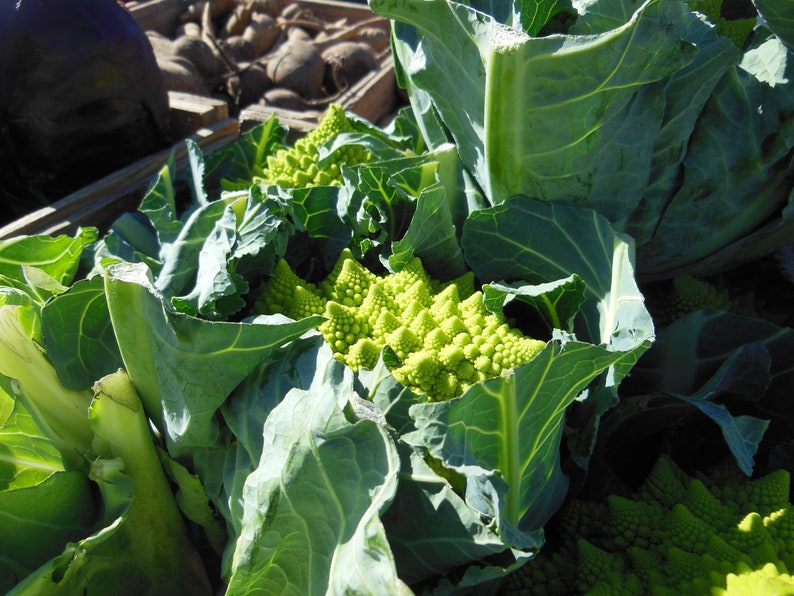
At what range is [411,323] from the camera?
Result: 3.46 ft

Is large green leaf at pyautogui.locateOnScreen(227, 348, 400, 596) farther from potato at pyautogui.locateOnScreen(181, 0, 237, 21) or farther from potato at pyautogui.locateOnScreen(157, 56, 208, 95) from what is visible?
potato at pyautogui.locateOnScreen(181, 0, 237, 21)

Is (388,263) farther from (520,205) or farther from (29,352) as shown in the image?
(29,352)

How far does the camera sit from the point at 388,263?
3.86ft

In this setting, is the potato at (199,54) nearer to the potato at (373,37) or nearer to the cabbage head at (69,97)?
the potato at (373,37)

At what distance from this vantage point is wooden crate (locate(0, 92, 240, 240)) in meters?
1.43

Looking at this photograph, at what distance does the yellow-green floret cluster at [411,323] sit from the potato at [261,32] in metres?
2.87

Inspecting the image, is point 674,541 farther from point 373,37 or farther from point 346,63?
point 373,37

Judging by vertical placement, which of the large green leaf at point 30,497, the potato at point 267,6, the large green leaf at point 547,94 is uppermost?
the large green leaf at point 547,94

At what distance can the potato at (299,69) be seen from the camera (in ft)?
10.5

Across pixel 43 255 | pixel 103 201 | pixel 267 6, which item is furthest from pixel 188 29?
pixel 43 255

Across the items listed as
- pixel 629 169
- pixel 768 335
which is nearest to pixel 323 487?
pixel 629 169

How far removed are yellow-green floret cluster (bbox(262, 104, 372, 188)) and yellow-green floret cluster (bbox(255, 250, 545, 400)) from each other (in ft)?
0.84

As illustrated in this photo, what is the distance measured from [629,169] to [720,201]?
0.22 meters

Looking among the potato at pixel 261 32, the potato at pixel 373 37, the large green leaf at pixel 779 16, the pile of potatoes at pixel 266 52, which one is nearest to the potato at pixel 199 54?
the pile of potatoes at pixel 266 52
